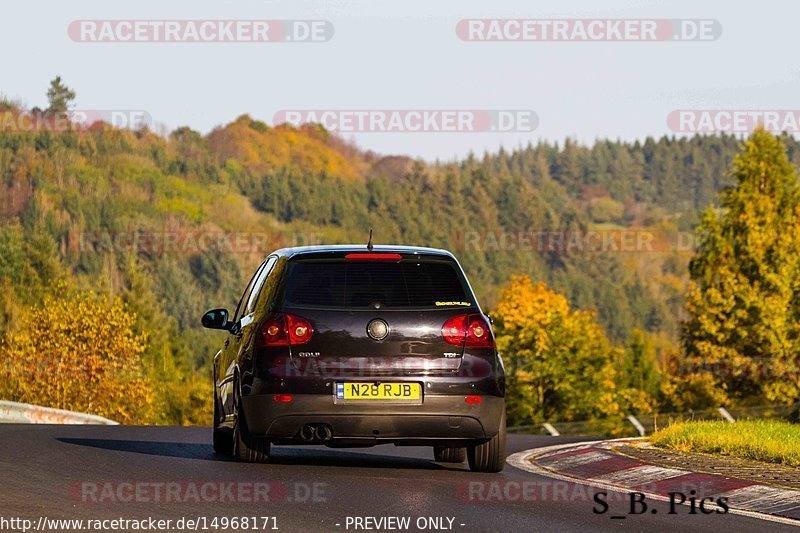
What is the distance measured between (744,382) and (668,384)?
2.95m

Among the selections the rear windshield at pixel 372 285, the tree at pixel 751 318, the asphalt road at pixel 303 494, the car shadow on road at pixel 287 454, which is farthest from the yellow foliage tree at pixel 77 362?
the rear windshield at pixel 372 285

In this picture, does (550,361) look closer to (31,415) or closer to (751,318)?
(751,318)

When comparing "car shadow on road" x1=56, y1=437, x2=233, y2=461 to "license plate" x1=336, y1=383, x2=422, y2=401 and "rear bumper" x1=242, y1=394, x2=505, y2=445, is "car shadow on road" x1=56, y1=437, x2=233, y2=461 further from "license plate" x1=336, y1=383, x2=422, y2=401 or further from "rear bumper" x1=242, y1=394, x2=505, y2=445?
"license plate" x1=336, y1=383, x2=422, y2=401

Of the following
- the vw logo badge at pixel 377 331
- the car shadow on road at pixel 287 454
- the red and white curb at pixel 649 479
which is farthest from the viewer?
the car shadow on road at pixel 287 454

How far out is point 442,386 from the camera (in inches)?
452

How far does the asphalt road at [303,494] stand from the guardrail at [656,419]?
5.64 meters

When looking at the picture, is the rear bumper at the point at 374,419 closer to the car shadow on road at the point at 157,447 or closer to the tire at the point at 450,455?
the car shadow on road at the point at 157,447

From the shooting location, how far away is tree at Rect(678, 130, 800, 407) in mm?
50750

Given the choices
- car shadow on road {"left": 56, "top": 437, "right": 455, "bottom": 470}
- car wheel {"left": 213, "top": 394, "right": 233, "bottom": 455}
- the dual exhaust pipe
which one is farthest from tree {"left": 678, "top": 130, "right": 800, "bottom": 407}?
the dual exhaust pipe

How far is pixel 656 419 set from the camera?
3244 centimetres

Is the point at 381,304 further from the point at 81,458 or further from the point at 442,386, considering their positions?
the point at 81,458

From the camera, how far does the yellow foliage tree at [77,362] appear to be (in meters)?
78.6

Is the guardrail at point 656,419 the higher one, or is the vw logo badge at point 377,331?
the vw logo badge at point 377,331

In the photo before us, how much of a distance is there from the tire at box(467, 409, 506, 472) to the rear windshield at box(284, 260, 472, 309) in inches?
48.6
